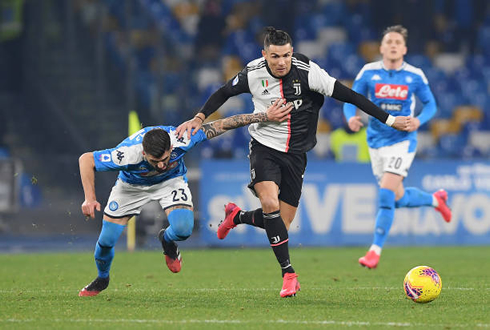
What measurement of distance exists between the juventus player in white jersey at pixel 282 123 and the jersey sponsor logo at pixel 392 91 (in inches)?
87.3

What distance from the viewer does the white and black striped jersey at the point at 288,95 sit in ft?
23.8

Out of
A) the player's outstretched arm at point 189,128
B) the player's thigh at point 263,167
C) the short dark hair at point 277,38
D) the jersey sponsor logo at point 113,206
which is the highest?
the short dark hair at point 277,38

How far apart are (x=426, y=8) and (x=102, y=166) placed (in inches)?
529

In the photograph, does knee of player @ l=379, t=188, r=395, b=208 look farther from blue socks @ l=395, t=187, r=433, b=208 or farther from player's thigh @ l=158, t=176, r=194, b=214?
player's thigh @ l=158, t=176, r=194, b=214

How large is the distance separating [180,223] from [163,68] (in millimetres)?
10235

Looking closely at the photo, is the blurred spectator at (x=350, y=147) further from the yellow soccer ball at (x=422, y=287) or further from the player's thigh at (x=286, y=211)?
the yellow soccer ball at (x=422, y=287)

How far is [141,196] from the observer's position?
7.37 metres

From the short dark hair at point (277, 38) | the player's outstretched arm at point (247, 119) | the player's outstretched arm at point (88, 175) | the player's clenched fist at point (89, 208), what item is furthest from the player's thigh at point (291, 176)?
the player's clenched fist at point (89, 208)

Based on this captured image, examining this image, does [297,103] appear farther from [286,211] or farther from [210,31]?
[210,31]

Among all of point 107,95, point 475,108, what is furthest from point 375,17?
point 107,95

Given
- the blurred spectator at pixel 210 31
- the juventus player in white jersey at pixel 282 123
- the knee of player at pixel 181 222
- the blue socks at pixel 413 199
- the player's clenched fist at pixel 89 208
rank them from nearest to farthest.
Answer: the player's clenched fist at pixel 89 208 → the juventus player in white jersey at pixel 282 123 → the knee of player at pixel 181 222 → the blue socks at pixel 413 199 → the blurred spectator at pixel 210 31

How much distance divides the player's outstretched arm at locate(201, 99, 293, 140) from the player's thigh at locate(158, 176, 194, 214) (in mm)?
511

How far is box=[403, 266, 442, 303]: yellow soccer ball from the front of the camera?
646cm

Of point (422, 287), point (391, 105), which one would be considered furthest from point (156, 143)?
point (391, 105)
